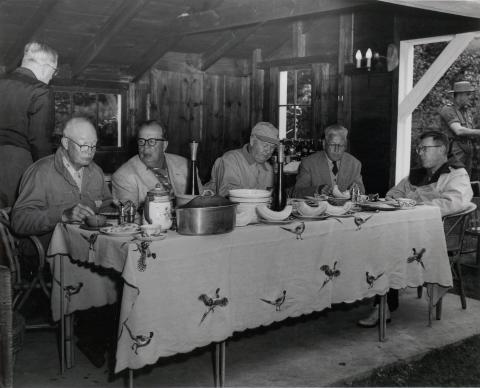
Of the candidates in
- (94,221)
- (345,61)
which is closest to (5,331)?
(94,221)

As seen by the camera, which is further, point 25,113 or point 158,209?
point 25,113

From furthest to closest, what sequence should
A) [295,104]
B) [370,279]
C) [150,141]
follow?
[295,104]
[150,141]
[370,279]

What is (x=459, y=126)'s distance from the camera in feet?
20.5

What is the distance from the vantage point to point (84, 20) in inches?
259

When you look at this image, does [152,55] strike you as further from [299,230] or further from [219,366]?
[219,366]

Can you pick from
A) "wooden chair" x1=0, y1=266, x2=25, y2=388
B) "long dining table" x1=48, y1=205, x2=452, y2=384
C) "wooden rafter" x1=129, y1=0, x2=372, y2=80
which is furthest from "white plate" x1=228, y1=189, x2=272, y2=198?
"wooden rafter" x1=129, y1=0, x2=372, y2=80

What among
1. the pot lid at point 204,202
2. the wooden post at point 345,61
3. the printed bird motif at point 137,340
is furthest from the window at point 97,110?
the printed bird motif at point 137,340

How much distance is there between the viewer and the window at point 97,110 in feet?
24.2

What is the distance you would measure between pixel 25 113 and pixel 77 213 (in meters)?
1.56

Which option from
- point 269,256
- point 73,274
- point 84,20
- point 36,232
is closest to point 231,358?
point 269,256

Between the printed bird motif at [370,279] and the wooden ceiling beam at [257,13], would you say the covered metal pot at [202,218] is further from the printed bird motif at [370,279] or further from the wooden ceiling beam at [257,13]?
the wooden ceiling beam at [257,13]

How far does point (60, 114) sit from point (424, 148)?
15.6 ft

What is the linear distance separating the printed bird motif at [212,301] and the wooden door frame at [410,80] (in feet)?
15.2

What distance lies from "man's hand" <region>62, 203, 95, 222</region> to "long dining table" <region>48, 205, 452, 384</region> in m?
0.06
